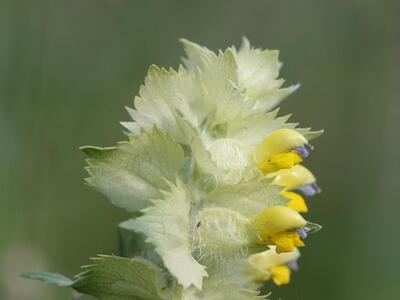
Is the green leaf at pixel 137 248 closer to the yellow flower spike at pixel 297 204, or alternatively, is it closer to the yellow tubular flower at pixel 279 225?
the yellow tubular flower at pixel 279 225

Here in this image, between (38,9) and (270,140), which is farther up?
(38,9)

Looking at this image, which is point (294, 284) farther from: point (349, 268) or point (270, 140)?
point (270, 140)

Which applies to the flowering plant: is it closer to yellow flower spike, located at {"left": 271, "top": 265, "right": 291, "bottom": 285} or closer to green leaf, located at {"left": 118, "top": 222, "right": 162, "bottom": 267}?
green leaf, located at {"left": 118, "top": 222, "right": 162, "bottom": 267}

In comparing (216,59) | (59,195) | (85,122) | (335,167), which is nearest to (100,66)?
(85,122)

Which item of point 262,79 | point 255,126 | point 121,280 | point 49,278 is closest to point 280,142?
point 255,126

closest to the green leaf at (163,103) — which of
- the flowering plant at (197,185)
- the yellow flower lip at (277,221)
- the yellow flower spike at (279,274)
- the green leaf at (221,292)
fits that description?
the flowering plant at (197,185)

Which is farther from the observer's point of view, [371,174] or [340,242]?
[371,174]

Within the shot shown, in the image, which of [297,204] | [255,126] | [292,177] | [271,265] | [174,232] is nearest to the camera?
[174,232]

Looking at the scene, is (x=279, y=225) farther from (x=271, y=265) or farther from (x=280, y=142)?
(x=271, y=265)
